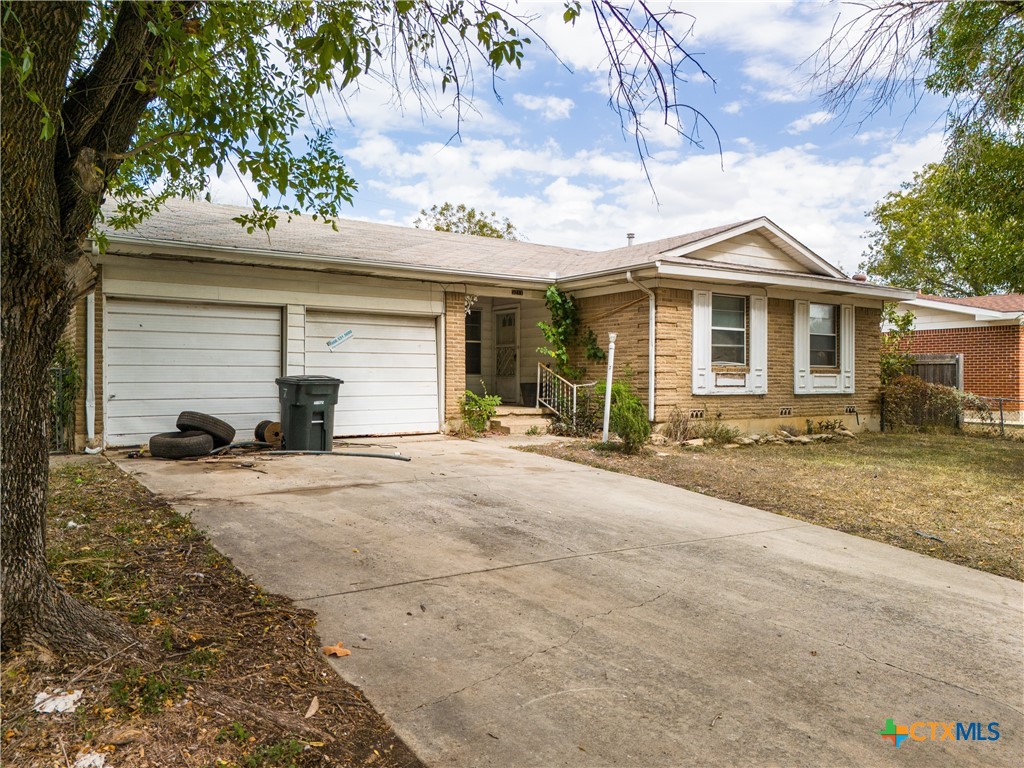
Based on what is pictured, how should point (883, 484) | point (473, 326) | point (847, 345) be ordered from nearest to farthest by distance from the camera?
point (883, 484) < point (847, 345) < point (473, 326)

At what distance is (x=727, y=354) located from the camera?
13617 millimetres

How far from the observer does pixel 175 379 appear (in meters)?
10.1

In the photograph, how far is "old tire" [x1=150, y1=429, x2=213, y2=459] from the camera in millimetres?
8938

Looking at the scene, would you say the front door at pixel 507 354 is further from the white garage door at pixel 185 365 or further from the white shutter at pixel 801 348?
the white shutter at pixel 801 348

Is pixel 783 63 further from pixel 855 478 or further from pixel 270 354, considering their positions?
pixel 270 354

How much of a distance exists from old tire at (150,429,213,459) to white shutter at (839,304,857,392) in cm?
1324

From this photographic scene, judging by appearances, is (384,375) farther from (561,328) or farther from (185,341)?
(561,328)

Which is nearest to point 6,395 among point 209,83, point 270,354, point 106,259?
point 209,83

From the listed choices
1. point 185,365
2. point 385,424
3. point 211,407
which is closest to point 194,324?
point 185,365

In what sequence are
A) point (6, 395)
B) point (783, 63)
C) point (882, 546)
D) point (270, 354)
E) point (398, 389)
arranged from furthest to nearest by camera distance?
1. point (398, 389)
2. point (270, 354)
3. point (882, 546)
4. point (783, 63)
5. point (6, 395)

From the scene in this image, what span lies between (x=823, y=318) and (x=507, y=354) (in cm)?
716

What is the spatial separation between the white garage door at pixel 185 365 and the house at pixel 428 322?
0.9 inches

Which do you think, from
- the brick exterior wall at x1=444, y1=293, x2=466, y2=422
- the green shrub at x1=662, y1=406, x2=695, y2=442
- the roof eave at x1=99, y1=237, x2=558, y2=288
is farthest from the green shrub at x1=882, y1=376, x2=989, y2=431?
the brick exterior wall at x1=444, y1=293, x2=466, y2=422

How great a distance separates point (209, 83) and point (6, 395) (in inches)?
91.1
